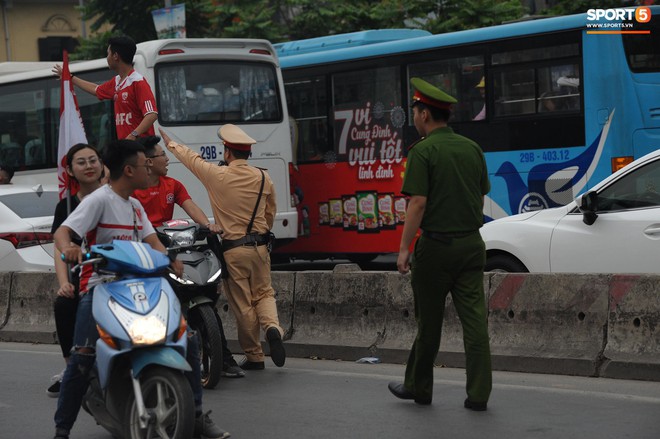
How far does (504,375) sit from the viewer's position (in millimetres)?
8500

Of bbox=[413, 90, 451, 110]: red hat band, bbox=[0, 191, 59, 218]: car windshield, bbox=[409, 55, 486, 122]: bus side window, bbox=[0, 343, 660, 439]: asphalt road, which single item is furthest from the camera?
bbox=[409, 55, 486, 122]: bus side window

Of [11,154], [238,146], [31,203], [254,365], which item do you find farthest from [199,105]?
[254,365]

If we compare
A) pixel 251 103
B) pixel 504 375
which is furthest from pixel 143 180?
pixel 251 103

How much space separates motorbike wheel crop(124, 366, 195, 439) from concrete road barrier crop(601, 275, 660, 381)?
3.55m

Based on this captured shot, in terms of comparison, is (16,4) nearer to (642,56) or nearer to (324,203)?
(324,203)

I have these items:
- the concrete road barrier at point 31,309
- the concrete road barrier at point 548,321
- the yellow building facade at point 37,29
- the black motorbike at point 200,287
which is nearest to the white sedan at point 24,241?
the concrete road barrier at point 31,309

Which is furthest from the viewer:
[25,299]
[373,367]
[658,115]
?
[658,115]

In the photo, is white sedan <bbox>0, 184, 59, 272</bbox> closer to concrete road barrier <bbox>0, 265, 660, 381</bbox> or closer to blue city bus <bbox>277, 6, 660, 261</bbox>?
concrete road barrier <bbox>0, 265, 660, 381</bbox>

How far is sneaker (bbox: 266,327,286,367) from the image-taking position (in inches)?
345

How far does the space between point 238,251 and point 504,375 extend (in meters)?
2.12

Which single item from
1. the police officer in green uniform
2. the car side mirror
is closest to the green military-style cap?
the police officer in green uniform

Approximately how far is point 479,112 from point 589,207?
6.93m

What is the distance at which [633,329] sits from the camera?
8.13m

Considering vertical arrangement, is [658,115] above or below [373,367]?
above
